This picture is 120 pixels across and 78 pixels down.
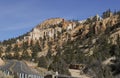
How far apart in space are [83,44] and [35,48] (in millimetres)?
29783

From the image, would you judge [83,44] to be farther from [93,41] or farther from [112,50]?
[112,50]

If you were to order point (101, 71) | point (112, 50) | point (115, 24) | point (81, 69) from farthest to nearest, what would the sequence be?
1. point (115, 24)
2. point (112, 50)
3. point (81, 69)
4. point (101, 71)

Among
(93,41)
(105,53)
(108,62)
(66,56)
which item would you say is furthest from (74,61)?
(93,41)

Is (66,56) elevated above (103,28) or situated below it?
below

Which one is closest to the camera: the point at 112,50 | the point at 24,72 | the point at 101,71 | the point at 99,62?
the point at 24,72

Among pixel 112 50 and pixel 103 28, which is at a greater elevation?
pixel 103 28

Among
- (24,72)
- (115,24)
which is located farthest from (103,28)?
(24,72)

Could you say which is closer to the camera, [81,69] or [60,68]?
[60,68]

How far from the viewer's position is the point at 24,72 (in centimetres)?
6088

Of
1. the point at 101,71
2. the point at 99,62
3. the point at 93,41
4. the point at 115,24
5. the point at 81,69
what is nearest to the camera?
the point at 101,71

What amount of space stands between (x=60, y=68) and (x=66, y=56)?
121 feet

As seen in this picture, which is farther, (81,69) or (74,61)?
(74,61)

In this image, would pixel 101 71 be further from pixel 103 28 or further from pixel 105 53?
pixel 103 28

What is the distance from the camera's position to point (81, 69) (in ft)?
384
